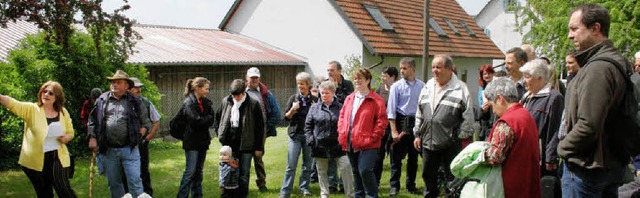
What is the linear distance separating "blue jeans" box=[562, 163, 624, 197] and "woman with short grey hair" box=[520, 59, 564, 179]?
1.59 metres

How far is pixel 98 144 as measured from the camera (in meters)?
7.37

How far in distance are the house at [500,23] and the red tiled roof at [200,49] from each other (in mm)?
23872

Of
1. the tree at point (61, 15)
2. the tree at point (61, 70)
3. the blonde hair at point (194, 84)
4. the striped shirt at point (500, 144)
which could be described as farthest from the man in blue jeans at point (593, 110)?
the tree at point (61, 70)

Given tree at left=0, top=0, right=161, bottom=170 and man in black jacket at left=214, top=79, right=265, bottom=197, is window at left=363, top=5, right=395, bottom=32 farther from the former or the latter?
man in black jacket at left=214, top=79, right=265, bottom=197

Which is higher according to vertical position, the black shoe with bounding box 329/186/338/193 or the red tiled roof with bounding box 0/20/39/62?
the red tiled roof with bounding box 0/20/39/62

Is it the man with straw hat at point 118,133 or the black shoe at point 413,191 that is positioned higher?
the man with straw hat at point 118,133

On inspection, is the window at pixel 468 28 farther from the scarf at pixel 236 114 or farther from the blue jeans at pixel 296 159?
the scarf at pixel 236 114

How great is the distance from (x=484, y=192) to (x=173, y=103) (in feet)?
57.5

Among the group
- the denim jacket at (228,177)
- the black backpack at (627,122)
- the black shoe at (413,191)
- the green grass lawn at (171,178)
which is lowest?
the green grass lawn at (171,178)

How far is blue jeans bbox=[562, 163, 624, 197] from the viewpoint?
4.09 metres

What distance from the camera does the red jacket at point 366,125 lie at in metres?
7.25

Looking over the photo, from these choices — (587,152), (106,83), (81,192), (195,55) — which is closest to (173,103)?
(195,55)

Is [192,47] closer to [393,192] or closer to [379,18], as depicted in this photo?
[379,18]

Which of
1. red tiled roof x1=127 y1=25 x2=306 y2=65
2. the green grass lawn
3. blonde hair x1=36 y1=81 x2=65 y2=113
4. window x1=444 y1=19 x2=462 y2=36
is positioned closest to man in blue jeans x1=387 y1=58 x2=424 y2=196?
the green grass lawn
